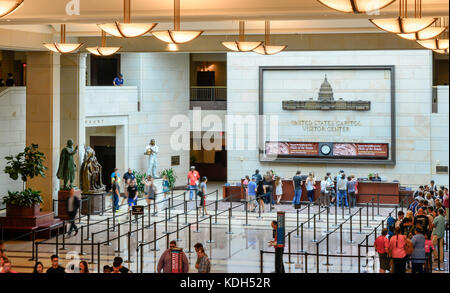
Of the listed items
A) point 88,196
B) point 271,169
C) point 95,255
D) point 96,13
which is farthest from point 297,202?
point 96,13

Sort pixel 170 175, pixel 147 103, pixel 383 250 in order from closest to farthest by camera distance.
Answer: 1. pixel 383 250
2. pixel 170 175
3. pixel 147 103

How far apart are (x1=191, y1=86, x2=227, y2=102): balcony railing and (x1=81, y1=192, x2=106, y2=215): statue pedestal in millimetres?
11423

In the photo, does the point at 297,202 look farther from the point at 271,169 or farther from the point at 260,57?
the point at 260,57

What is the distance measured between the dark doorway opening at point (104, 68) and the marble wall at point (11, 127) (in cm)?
867

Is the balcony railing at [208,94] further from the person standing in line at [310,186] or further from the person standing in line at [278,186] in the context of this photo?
the person standing in line at [310,186]

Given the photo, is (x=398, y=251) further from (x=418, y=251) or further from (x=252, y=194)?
(x=252, y=194)

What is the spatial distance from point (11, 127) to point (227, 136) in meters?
9.69

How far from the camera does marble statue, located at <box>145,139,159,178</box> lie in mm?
30719

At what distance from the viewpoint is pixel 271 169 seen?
1187 inches

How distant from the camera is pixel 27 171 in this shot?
20016 millimetres

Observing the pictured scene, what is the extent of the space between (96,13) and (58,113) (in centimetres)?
759

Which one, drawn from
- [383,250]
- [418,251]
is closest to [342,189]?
[383,250]

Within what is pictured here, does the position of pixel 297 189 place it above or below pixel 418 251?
above

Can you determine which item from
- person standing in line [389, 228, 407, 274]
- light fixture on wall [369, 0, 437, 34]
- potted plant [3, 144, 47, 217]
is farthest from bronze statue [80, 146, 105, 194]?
light fixture on wall [369, 0, 437, 34]
